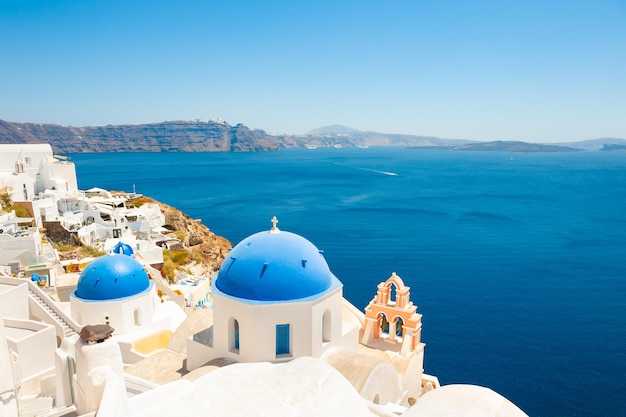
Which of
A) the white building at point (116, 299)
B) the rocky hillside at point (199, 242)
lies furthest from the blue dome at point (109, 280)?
the rocky hillside at point (199, 242)

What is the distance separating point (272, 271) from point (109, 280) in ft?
25.7

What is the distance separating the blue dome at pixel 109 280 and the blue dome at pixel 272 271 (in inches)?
229

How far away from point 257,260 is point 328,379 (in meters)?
3.94

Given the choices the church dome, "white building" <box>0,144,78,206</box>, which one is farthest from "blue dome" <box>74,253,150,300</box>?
"white building" <box>0,144,78,206</box>

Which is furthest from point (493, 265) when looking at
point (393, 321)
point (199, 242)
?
point (393, 321)

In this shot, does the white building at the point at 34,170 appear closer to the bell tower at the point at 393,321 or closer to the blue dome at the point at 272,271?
the bell tower at the point at 393,321

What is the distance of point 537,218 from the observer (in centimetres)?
6494

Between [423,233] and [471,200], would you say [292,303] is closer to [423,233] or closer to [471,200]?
[423,233]

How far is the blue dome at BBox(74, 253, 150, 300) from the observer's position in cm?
1536

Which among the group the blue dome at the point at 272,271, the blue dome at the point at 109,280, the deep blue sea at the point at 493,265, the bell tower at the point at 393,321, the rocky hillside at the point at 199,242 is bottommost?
the deep blue sea at the point at 493,265

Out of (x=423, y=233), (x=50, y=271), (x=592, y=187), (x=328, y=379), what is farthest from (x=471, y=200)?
(x=328, y=379)

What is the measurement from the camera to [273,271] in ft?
36.0

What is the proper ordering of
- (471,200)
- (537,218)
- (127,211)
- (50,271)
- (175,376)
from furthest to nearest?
(471,200) < (537,218) < (127,211) < (50,271) < (175,376)

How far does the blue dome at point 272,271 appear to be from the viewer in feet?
35.8
